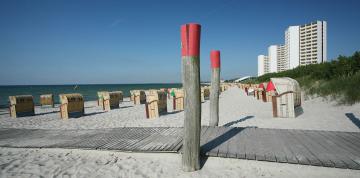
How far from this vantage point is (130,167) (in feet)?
13.8

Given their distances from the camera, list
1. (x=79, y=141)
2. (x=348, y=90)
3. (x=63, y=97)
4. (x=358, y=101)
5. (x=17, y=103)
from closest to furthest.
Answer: (x=79, y=141), (x=358, y=101), (x=348, y=90), (x=63, y=97), (x=17, y=103)

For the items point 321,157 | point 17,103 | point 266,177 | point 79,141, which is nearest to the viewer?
point 266,177

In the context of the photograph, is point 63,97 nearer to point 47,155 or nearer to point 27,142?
point 27,142

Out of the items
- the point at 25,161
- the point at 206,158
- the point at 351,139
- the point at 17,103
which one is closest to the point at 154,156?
the point at 206,158

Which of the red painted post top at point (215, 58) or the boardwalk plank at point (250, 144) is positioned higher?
the red painted post top at point (215, 58)

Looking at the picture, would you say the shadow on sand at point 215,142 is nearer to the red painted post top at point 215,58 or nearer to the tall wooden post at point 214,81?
the tall wooden post at point 214,81

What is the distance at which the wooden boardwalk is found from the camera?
13.3 ft

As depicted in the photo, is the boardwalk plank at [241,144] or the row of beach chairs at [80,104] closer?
the boardwalk plank at [241,144]

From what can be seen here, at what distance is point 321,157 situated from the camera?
398cm

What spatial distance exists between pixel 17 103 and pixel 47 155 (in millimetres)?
11155

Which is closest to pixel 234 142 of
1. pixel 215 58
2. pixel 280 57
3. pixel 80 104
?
pixel 215 58

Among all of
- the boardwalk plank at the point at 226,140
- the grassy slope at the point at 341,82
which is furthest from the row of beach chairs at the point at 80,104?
the grassy slope at the point at 341,82


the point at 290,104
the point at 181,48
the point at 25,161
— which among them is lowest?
the point at 25,161

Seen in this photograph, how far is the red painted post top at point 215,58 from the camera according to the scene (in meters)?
6.59
